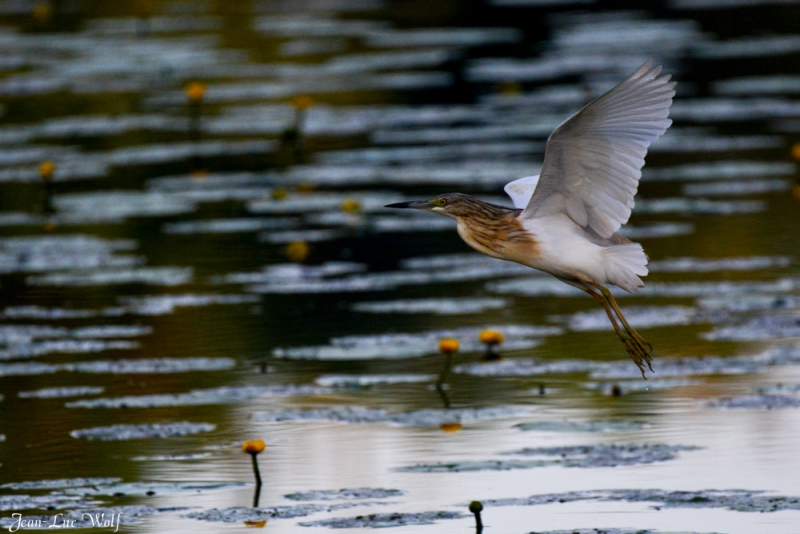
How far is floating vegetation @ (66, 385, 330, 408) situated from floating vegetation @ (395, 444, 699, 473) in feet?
4.19

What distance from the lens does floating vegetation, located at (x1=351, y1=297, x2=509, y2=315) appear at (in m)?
8.58

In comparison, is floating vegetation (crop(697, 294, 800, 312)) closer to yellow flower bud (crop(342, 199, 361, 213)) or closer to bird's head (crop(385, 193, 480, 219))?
bird's head (crop(385, 193, 480, 219))

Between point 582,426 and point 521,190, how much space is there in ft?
3.41

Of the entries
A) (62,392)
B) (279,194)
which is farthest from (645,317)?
(279,194)

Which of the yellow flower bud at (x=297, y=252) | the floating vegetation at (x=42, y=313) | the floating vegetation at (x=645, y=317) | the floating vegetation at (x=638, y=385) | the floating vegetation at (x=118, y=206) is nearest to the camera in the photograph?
the floating vegetation at (x=638, y=385)

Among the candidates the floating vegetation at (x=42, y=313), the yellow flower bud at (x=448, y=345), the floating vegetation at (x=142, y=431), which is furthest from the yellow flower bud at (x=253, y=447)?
the floating vegetation at (x=42, y=313)

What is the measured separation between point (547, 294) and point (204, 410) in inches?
107

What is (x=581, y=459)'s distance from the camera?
5.97 m

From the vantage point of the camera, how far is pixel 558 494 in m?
5.57

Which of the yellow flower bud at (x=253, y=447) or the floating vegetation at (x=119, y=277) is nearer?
the yellow flower bud at (x=253, y=447)

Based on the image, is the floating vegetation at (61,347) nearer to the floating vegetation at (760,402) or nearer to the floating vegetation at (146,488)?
the floating vegetation at (146,488)

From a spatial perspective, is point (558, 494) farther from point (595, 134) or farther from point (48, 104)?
point (48, 104)

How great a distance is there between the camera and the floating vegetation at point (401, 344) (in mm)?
7742

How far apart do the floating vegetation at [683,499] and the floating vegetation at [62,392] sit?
8.21 feet
